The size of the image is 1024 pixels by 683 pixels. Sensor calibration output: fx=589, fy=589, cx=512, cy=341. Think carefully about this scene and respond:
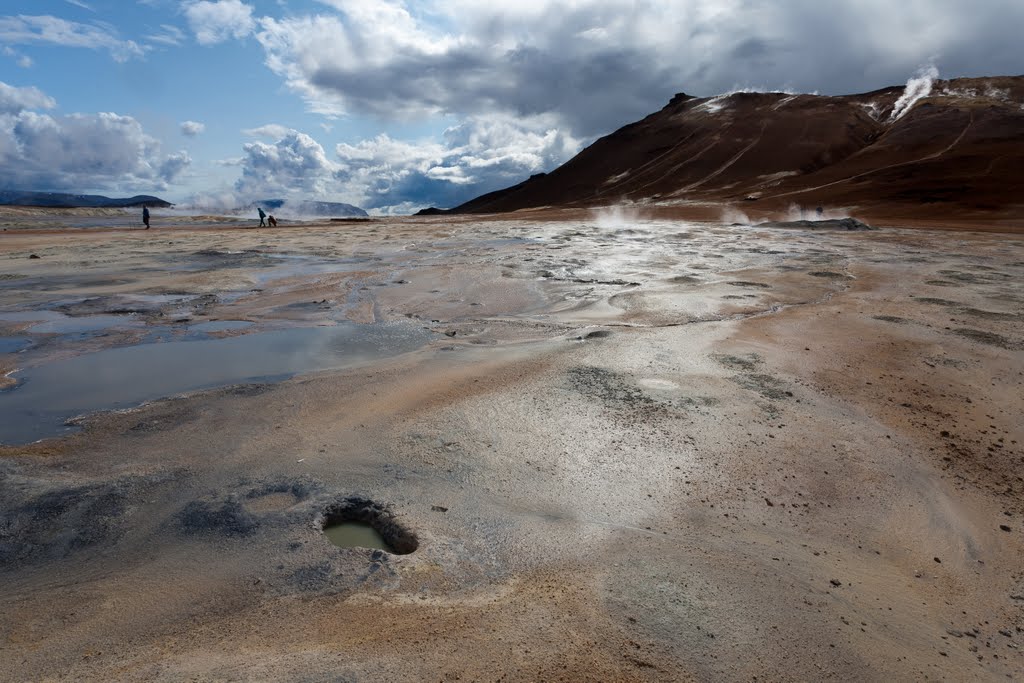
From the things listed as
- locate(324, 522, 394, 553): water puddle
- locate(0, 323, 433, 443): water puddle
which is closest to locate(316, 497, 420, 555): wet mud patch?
locate(324, 522, 394, 553): water puddle

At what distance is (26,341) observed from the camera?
24.4 ft

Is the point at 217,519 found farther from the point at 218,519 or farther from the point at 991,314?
the point at 991,314

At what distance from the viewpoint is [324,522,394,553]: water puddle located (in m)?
3.30

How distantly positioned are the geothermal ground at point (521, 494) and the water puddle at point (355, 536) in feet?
0.38

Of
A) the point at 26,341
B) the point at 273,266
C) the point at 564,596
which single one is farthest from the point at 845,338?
the point at 273,266

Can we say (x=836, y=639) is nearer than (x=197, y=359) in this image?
Yes

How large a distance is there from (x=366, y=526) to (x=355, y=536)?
121 mm

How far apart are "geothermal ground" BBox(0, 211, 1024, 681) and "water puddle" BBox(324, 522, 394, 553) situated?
0.38ft

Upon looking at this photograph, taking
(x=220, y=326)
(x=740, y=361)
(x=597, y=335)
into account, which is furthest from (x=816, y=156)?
(x=220, y=326)

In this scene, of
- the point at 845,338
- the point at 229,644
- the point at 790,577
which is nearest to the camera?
the point at 229,644

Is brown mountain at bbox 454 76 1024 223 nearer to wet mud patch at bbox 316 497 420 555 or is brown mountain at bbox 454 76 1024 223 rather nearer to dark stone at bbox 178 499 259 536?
wet mud patch at bbox 316 497 420 555

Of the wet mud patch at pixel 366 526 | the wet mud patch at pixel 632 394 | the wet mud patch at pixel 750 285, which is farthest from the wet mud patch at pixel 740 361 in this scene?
the wet mud patch at pixel 750 285

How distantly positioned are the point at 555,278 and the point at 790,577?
8.92 metres

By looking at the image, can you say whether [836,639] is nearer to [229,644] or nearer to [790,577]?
[790,577]
